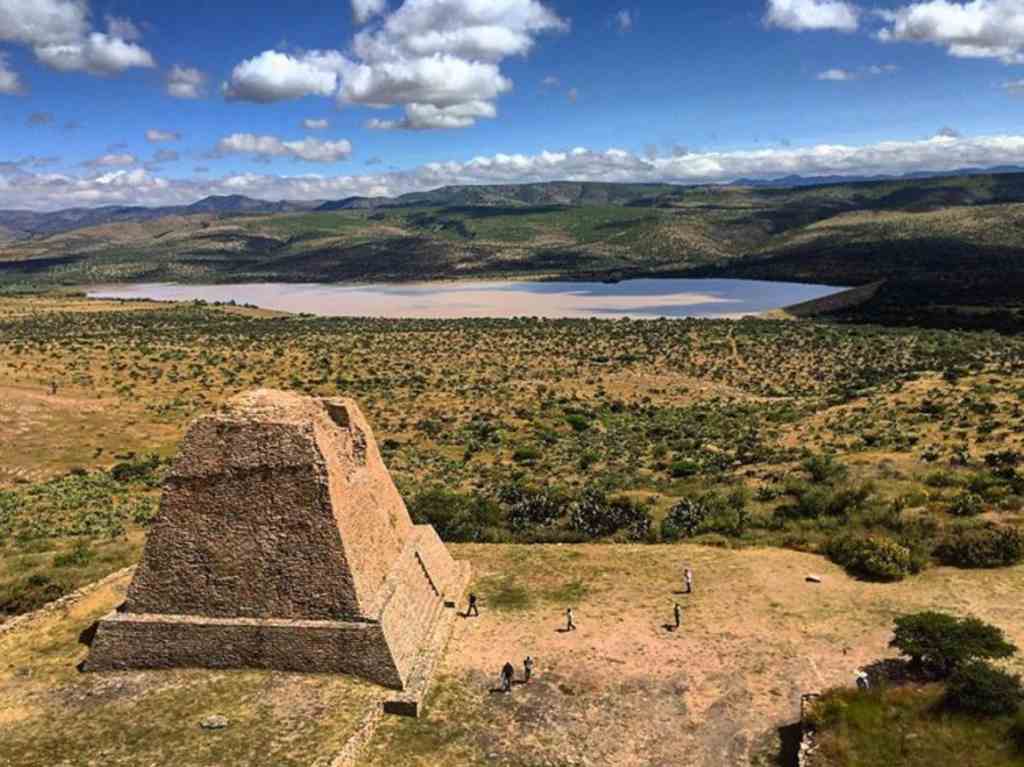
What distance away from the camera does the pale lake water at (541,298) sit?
435 feet

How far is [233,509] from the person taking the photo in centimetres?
1938

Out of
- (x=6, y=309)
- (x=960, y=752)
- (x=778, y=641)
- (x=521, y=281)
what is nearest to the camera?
(x=960, y=752)

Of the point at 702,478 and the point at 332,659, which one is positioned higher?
the point at 332,659

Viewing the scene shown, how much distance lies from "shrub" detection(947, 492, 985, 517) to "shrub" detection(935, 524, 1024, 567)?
290 centimetres

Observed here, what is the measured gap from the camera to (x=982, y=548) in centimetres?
2602

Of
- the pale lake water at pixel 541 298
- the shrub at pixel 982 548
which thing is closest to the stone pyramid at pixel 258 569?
the shrub at pixel 982 548

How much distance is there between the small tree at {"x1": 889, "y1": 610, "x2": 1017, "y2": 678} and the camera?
18438 millimetres

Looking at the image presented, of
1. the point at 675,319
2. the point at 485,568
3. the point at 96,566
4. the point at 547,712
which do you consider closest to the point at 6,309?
the point at 675,319

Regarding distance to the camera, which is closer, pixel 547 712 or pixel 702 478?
pixel 547 712

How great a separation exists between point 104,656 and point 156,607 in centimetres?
171

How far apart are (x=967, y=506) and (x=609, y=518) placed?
13581mm

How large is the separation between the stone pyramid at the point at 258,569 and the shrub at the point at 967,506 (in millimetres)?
22082

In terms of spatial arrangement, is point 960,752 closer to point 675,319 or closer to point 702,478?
point 702,478

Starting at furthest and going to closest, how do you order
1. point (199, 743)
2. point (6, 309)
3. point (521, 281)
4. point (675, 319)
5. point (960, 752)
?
point (521, 281) < point (6, 309) < point (675, 319) < point (199, 743) < point (960, 752)
